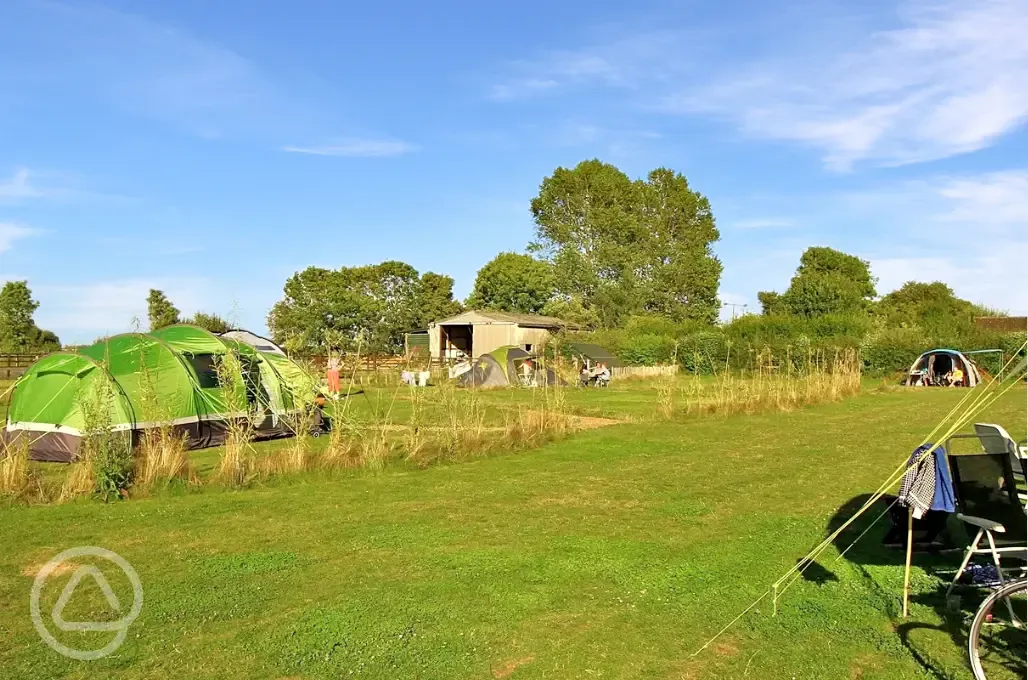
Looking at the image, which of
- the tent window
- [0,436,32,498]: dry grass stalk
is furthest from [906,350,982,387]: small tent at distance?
[0,436,32,498]: dry grass stalk

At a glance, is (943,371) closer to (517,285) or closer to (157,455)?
(157,455)

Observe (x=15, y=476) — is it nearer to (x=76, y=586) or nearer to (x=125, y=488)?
(x=125, y=488)

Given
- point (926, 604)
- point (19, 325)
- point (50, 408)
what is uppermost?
point (19, 325)

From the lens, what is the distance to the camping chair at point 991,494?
4.97 m

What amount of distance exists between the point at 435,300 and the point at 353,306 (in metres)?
9.96

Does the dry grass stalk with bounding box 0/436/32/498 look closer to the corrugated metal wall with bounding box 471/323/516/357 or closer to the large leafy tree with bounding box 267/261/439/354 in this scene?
the large leafy tree with bounding box 267/261/439/354

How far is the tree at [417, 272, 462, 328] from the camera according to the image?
177 ft

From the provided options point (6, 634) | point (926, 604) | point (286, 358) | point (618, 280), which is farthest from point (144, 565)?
point (618, 280)

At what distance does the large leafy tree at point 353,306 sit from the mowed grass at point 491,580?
28112 millimetres

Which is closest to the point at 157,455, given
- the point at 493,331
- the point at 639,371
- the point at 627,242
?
the point at 639,371

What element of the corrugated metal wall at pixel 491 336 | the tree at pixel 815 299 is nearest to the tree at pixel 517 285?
the corrugated metal wall at pixel 491 336

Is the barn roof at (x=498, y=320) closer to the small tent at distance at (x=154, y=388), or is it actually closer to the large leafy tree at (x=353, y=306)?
the large leafy tree at (x=353, y=306)

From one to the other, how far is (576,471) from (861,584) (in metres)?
5.13

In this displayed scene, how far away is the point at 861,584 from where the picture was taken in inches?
221
